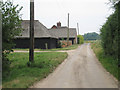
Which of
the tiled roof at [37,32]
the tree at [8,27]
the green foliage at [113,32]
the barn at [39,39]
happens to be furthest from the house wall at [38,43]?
the tree at [8,27]

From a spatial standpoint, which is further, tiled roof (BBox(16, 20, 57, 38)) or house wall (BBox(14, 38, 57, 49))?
house wall (BBox(14, 38, 57, 49))

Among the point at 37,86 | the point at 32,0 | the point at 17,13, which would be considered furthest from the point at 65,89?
the point at 32,0

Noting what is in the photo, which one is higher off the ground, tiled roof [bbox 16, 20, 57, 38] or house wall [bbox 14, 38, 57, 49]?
tiled roof [bbox 16, 20, 57, 38]

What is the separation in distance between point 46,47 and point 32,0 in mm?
18391

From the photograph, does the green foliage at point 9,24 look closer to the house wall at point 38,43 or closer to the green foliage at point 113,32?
the green foliage at point 113,32

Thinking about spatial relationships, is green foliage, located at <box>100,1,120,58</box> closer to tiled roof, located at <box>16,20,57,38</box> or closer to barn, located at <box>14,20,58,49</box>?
barn, located at <box>14,20,58,49</box>

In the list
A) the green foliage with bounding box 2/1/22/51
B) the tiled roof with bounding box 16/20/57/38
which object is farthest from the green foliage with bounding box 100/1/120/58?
the tiled roof with bounding box 16/20/57/38

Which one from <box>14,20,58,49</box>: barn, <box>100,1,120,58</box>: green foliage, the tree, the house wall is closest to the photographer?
the tree

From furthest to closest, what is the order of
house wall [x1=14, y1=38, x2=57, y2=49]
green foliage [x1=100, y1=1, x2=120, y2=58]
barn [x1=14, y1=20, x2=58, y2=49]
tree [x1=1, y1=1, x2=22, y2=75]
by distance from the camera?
1. house wall [x1=14, y1=38, x2=57, y2=49]
2. barn [x1=14, y1=20, x2=58, y2=49]
3. green foliage [x1=100, y1=1, x2=120, y2=58]
4. tree [x1=1, y1=1, x2=22, y2=75]

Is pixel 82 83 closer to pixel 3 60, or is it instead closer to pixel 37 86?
pixel 37 86

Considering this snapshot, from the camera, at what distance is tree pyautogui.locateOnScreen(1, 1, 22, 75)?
715 cm

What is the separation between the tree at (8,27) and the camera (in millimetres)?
7152

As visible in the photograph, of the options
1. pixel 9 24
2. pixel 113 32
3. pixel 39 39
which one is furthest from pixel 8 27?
pixel 39 39

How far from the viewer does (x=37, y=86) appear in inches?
251
